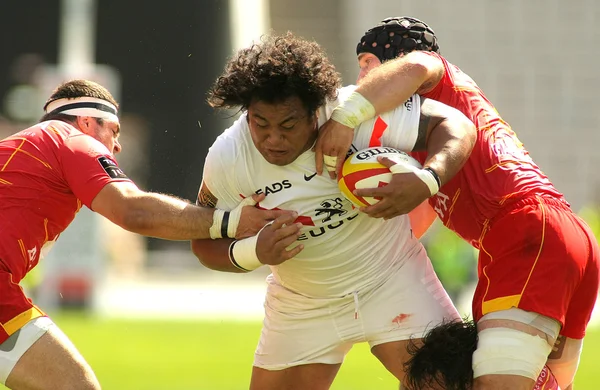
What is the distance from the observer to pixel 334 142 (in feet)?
17.7

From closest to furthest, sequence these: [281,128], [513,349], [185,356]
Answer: [513,349]
[281,128]
[185,356]

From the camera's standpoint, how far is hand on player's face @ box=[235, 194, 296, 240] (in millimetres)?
5570

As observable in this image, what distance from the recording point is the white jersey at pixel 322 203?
18.3 feet

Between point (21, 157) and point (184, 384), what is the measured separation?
5891mm

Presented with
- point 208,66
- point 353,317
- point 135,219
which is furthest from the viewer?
point 208,66

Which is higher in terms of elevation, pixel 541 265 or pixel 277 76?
pixel 277 76

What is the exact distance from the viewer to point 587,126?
28.7 metres

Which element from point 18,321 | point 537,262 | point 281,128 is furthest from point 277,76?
point 18,321

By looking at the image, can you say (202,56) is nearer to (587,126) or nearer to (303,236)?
(587,126)

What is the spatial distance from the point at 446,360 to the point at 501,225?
2.45ft

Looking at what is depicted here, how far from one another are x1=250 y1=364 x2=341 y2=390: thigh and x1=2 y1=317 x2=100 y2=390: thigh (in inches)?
41.0

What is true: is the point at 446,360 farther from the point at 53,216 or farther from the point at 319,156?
the point at 53,216

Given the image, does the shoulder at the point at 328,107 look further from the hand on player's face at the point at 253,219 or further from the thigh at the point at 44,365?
the thigh at the point at 44,365

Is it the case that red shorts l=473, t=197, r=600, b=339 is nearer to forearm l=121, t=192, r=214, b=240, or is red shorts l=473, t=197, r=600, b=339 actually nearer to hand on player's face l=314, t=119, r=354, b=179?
hand on player's face l=314, t=119, r=354, b=179
